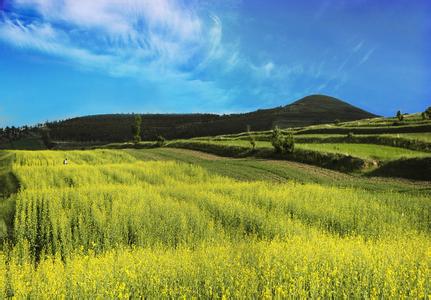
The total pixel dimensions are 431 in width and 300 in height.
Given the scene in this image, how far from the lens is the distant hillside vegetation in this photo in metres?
120

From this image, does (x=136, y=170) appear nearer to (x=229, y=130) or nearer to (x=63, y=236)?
(x=63, y=236)

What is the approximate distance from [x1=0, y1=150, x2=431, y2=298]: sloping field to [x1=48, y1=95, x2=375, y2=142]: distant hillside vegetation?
306 ft

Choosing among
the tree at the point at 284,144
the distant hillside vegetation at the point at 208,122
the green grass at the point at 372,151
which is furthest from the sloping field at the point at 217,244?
the distant hillside vegetation at the point at 208,122

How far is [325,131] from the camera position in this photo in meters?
68.1

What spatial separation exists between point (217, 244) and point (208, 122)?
134 meters

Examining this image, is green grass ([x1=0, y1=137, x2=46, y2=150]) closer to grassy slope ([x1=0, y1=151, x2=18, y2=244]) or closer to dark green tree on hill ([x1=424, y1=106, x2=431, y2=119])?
grassy slope ([x1=0, y1=151, x2=18, y2=244])

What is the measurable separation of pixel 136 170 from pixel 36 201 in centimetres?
1425

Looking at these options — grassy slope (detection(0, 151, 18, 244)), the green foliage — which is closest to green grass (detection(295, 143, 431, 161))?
grassy slope (detection(0, 151, 18, 244))

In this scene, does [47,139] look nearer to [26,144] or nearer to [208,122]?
[26,144]

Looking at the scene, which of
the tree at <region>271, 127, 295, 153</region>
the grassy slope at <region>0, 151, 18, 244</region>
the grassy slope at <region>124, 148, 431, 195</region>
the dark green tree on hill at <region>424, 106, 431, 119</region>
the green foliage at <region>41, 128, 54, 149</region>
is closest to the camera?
the grassy slope at <region>0, 151, 18, 244</region>

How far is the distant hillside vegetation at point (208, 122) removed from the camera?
119812mm

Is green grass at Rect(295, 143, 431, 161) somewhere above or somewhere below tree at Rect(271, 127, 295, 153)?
below

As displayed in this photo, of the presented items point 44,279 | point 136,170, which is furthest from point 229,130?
point 44,279

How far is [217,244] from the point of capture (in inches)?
423
